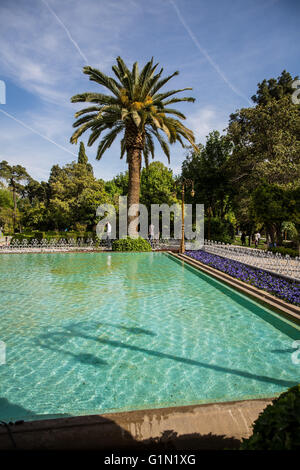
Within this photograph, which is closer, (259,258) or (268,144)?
(259,258)

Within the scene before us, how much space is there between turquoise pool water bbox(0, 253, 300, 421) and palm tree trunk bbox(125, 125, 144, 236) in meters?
11.2

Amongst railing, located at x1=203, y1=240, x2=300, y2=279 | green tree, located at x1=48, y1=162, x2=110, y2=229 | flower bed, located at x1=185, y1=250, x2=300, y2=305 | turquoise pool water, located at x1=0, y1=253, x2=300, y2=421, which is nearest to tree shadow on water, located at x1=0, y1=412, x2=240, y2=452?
turquoise pool water, located at x1=0, y1=253, x2=300, y2=421

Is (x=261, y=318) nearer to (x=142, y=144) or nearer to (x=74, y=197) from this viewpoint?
(x=142, y=144)

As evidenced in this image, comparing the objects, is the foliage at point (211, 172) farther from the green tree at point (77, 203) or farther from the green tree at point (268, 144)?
the green tree at point (77, 203)

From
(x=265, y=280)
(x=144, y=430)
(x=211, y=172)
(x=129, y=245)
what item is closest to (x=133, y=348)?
(x=144, y=430)

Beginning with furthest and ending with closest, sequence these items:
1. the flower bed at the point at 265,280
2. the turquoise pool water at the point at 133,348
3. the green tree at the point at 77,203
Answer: the green tree at the point at 77,203, the flower bed at the point at 265,280, the turquoise pool water at the point at 133,348

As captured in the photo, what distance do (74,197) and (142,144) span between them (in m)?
14.1

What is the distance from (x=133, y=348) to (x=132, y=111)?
1639 centimetres

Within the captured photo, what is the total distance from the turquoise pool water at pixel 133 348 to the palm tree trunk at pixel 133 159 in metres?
11.2

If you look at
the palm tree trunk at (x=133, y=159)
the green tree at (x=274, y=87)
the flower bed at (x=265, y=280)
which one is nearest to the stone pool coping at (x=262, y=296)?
the flower bed at (x=265, y=280)

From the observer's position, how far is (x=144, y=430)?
2840mm

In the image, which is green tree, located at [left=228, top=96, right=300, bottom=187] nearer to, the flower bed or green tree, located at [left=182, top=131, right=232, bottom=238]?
green tree, located at [left=182, top=131, right=232, bottom=238]

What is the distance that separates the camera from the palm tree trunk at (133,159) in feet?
65.1

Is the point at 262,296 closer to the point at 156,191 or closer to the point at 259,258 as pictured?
the point at 259,258
